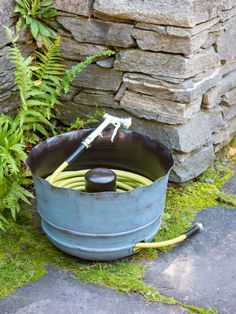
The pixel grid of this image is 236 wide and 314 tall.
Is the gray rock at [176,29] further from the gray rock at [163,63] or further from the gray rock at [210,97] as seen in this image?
the gray rock at [210,97]

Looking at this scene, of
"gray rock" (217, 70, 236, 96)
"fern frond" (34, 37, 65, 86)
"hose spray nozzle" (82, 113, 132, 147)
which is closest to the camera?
"hose spray nozzle" (82, 113, 132, 147)

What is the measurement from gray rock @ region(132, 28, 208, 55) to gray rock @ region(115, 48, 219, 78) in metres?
0.04

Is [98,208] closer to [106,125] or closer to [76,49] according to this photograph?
[106,125]

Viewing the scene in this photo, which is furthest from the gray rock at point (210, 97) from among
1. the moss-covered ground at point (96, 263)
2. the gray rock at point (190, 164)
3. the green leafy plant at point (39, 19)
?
the green leafy plant at point (39, 19)

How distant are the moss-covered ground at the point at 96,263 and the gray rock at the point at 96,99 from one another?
0.68 metres

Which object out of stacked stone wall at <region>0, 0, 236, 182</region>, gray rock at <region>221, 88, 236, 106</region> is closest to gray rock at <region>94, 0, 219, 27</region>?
stacked stone wall at <region>0, 0, 236, 182</region>

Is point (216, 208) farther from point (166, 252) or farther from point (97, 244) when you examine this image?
point (97, 244)

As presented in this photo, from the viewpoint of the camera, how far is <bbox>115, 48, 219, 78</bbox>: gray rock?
3.12 metres

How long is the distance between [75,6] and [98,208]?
53.4 inches

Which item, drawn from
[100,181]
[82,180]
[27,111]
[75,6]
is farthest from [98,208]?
[75,6]

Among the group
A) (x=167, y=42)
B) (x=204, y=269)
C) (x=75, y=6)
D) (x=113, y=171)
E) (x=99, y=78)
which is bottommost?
(x=204, y=269)

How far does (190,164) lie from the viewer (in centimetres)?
350

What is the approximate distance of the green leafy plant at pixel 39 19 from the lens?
329cm

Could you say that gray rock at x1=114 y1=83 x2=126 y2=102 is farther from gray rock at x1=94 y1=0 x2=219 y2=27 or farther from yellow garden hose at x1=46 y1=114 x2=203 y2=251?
gray rock at x1=94 y1=0 x2=219 y2=27
